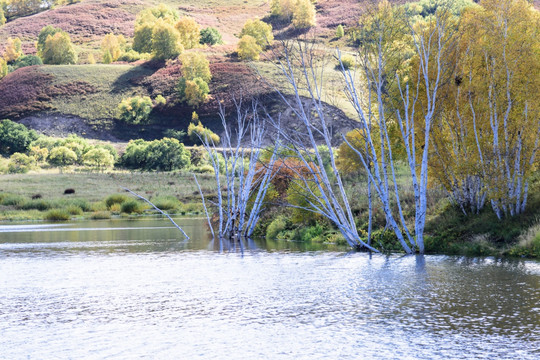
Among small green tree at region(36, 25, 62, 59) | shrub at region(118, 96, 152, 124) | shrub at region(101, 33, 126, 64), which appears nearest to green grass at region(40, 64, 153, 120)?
shrub at region(118, 96, 152, 124)

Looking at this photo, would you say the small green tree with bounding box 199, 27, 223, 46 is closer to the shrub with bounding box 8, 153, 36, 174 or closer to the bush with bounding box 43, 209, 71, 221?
the shrub with bounding box 8, 153, 36, 174

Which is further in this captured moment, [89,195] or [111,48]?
[111,48]

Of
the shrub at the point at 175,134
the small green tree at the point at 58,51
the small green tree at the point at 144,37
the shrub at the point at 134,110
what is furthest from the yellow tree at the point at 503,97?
the small green tree at the point at 58,51

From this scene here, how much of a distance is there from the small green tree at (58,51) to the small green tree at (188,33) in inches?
973

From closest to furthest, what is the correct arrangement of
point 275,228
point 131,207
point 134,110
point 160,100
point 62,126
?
point 275,228 < point 131,207 < point 62,126 < point 134,110 < point 160,100

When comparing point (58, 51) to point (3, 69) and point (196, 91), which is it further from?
point (196, 91)

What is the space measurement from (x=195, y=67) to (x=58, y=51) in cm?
4247

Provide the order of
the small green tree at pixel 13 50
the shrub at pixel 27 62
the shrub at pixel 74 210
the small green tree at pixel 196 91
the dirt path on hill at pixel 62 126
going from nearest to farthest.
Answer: the shrub at pixel 74 210 < the dirt path on hill at pixel 62 126 < the small green tree at pixel 196 91 < the shrub at pixel 27 62 < the small green tree at pixel 13 50

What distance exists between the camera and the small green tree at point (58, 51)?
14462 centimetres

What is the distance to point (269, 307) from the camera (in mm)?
14438

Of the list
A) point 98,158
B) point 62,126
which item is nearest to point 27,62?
point 62,126

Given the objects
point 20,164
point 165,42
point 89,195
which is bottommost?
point 89,195

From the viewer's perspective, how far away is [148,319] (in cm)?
1348

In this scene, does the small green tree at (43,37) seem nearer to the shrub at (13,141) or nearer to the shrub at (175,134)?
the shrub at (175,134)
